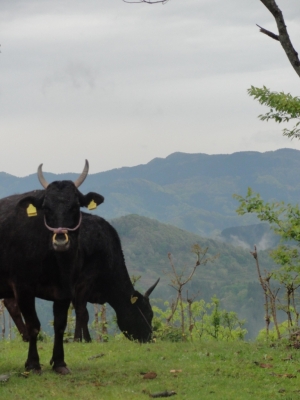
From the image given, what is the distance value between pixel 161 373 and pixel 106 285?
23.4ft

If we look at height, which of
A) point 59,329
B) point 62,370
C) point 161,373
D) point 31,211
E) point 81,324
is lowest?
point 161,373

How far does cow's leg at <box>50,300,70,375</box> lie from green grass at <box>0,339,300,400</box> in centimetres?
17

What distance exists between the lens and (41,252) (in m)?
11.0

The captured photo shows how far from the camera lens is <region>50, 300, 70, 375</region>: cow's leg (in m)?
11.4

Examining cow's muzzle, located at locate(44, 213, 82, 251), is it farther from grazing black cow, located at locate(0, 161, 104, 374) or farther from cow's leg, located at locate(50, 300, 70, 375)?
cow's leg, located at locate(50, 300, 70, 375)

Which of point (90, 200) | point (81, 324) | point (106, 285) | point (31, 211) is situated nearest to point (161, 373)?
point (90, 200)

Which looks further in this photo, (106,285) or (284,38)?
(106,285)

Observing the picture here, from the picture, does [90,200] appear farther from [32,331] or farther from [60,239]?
[32,331]

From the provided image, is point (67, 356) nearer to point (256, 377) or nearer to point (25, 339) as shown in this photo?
point (25, 339)

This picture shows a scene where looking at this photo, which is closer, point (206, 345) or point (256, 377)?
point (256, 377)

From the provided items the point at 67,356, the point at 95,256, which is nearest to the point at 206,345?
the point at 67,356

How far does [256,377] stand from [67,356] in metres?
4.33

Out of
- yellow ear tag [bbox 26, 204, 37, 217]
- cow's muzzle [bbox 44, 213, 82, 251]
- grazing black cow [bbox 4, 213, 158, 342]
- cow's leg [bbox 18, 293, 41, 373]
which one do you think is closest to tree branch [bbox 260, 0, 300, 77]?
cow's muzzle [bbox 44, 213, 82, 251]

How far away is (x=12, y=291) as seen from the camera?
1155 centimetres
